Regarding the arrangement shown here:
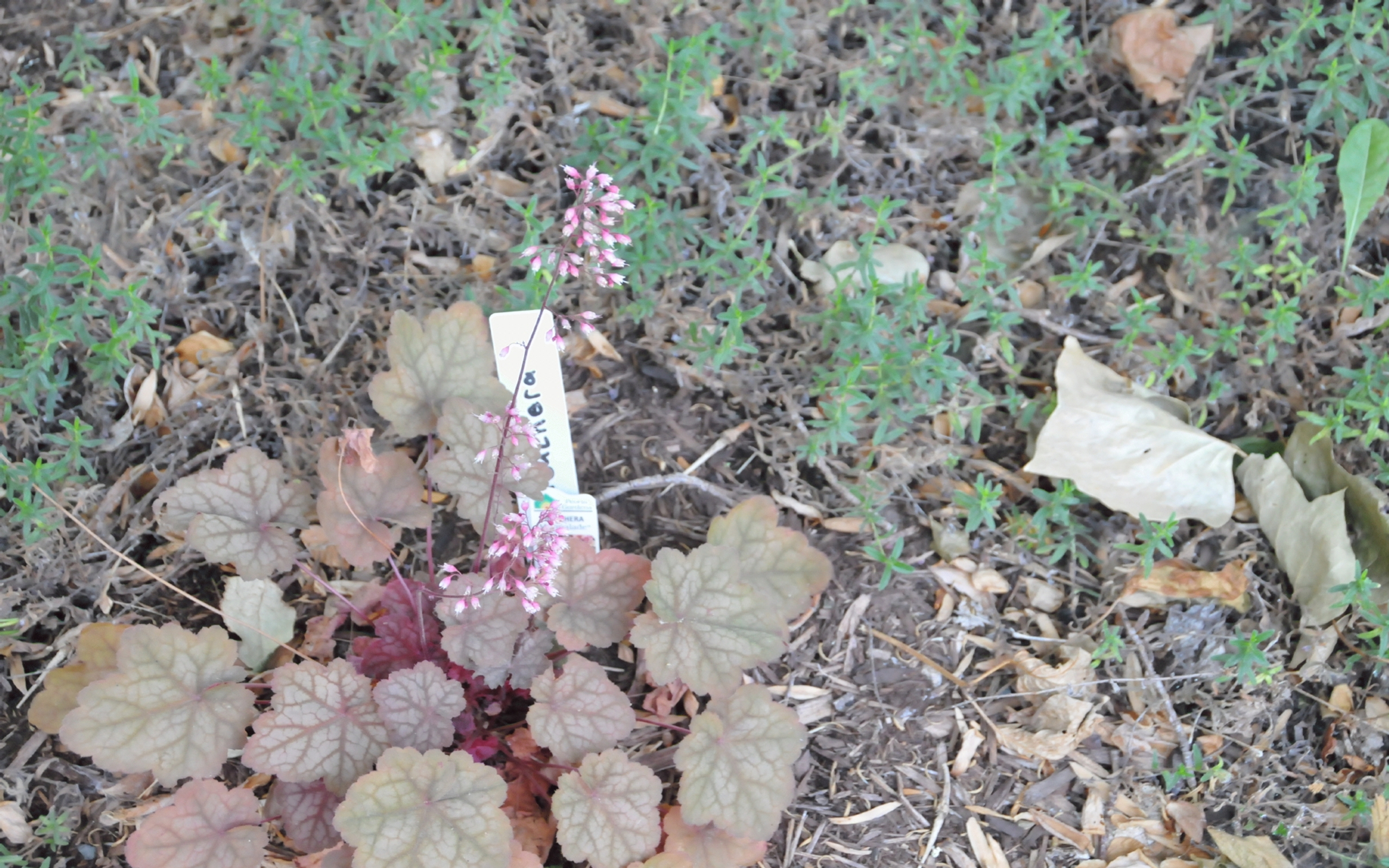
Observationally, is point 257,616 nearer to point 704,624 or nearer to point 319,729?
point 319,729

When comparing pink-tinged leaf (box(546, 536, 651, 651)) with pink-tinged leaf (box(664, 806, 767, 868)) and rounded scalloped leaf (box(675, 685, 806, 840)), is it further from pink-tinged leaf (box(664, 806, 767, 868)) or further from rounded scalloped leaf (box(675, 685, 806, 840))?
pink-tinged leaf (box(664, 806, 767, 868))

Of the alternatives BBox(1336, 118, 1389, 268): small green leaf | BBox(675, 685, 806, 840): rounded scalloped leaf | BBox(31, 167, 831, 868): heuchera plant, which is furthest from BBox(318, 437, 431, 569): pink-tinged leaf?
BBox(1336, 118, 1389, 268): small green leaf

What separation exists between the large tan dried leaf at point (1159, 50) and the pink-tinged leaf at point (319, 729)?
258cm

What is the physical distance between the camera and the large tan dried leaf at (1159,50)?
9.14 ft

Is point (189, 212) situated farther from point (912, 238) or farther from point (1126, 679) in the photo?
point (1126, 679)

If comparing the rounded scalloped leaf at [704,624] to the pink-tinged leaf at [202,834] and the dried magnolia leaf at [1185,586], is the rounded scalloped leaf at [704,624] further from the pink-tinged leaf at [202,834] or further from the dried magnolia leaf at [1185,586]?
the dried magnolia leaf at [1185,586]

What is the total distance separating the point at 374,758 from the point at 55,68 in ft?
7.04

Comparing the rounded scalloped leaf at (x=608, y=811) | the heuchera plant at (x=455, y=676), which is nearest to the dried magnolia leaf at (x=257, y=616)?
the heuchera plant at (x=455, y=676)

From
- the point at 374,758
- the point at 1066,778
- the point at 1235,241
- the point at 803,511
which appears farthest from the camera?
the point at 1235,241

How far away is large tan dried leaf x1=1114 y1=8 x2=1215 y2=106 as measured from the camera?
9.14 feet

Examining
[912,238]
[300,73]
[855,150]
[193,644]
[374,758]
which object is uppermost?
[300,73]

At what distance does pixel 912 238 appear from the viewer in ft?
8.92

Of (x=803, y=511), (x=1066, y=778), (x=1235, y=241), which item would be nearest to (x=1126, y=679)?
(x=1066, y=778)

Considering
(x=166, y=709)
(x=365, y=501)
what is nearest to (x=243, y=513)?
(x=365, y=501)
